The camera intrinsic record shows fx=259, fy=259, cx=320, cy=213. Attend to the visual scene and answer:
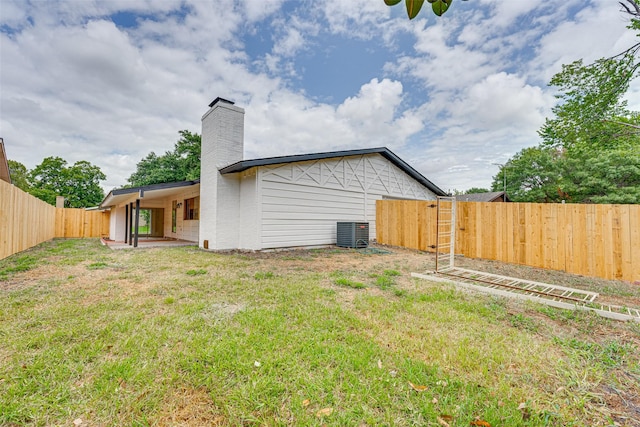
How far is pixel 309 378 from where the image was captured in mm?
1944

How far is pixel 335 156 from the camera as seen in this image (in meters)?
10.4

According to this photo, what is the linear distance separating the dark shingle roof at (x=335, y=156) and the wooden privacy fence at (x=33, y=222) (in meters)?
5.21

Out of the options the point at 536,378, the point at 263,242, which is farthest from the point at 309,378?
the point at 263,242

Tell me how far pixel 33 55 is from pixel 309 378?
1100 cm

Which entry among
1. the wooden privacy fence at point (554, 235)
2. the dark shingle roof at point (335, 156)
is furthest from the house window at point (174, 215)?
the wooden privacy fence at point (554, 235)

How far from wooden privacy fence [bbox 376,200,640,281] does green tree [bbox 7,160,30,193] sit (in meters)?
36.2

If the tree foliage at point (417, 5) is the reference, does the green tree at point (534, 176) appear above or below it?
above

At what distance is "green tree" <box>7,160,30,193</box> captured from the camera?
24953mm

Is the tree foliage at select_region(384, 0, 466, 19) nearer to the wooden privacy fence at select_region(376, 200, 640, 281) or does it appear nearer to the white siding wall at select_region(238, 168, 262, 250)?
the wooden privacy fence at select_region(376, 200, 640, 281)

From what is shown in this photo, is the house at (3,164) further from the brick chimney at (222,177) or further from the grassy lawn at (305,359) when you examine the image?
the grassy lawn at (305,359)

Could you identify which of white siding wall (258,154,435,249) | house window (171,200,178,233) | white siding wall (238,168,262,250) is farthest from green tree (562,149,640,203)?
house window (171,200,178,233)

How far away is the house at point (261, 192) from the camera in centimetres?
888

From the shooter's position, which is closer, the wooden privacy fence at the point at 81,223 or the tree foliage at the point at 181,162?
the wooden privacy fence at the point at 81,223

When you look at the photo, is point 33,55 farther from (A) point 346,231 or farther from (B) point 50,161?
(B) point 50,161
